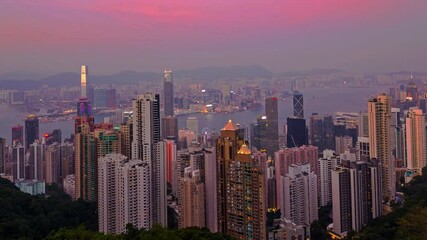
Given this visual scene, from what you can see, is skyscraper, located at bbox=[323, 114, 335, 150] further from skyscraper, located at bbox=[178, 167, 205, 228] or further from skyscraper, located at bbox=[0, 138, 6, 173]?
skyscraper, located at bbox=[0, 138, 6, 173]

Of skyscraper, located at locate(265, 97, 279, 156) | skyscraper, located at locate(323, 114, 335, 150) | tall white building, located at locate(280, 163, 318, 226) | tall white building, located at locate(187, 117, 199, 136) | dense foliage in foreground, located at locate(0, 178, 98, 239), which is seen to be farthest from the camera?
skyscraper, located at locate(265, 97, 279, 156)

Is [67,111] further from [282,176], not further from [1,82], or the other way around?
[282,176]

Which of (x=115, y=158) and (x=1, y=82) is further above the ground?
(x=1, y=82)

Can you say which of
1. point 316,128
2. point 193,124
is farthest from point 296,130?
point 193,124

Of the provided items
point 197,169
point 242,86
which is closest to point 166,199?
point 197,169

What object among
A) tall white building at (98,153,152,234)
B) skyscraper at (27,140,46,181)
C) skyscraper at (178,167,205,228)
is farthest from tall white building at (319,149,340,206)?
skyscraper at (27,140,46,181)

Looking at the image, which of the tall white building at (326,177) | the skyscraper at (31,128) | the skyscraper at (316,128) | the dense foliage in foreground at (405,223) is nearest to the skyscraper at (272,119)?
the skyscraper at (316,128)
